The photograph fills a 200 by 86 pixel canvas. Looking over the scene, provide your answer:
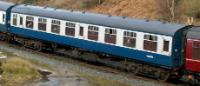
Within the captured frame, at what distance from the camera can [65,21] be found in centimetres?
3256

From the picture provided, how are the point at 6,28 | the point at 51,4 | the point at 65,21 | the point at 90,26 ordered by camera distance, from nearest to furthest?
the point at 90,26, the point at 65,21, the point at 6,28, the point at 51,4

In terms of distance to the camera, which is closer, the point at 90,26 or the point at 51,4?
the point at 90,26

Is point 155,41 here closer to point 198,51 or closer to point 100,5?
point 198,51

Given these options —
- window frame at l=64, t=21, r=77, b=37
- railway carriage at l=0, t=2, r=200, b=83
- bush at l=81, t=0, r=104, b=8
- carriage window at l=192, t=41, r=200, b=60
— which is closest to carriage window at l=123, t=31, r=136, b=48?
railway carriage at l=0, t=2, r=200, b=83

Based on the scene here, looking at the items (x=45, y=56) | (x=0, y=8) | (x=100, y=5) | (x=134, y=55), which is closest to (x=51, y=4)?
(x=100, y=5)

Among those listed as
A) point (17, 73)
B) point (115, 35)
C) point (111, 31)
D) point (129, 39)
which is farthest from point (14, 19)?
point (17, 73)

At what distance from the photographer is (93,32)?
30.2 metres

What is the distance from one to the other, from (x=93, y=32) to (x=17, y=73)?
21.7ft

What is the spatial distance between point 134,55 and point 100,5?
30.3 metres

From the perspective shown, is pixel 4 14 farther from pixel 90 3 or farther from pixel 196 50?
pixel 90 3

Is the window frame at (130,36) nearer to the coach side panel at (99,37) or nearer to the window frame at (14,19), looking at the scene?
Result: the coach side panel at (99,37)

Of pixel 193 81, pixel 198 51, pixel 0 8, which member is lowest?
pixel 193 81

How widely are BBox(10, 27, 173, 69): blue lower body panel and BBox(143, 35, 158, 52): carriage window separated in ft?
1.02

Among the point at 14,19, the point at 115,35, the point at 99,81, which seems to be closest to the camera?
the point at 99,81
